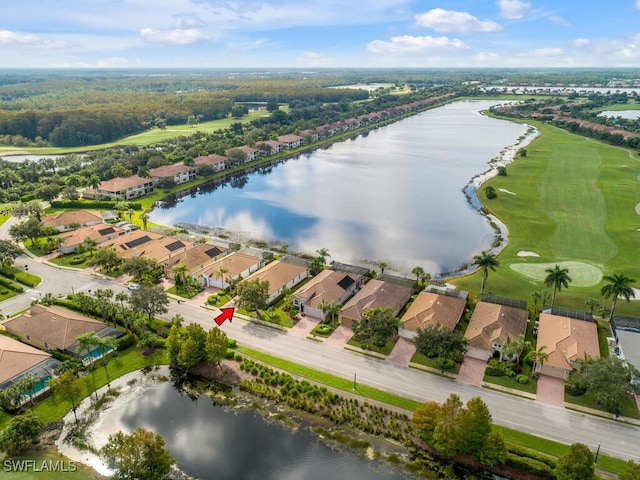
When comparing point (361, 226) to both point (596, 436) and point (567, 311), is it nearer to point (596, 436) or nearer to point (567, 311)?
point (567, 311)

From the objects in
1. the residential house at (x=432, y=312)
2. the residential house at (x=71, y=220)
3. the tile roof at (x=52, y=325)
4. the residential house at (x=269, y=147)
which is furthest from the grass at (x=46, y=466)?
the residential house at (x=269, y=147)

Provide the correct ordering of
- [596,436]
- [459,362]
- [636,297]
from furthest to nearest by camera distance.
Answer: [636,297] → [459,362] → [596,436]

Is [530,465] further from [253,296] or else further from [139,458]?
[253,296]

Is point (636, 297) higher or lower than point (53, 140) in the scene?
lower

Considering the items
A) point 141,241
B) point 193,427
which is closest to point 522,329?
point 193,427

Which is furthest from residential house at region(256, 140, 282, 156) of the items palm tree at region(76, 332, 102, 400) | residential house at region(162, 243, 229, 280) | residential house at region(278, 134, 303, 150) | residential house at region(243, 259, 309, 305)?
palm tree at region(76, 332, 102, 400)

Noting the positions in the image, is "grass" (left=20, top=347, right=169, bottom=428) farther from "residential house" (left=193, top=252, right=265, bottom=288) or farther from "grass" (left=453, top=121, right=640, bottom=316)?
"grass" (left=453, top=121, right=640, bottom=316)
